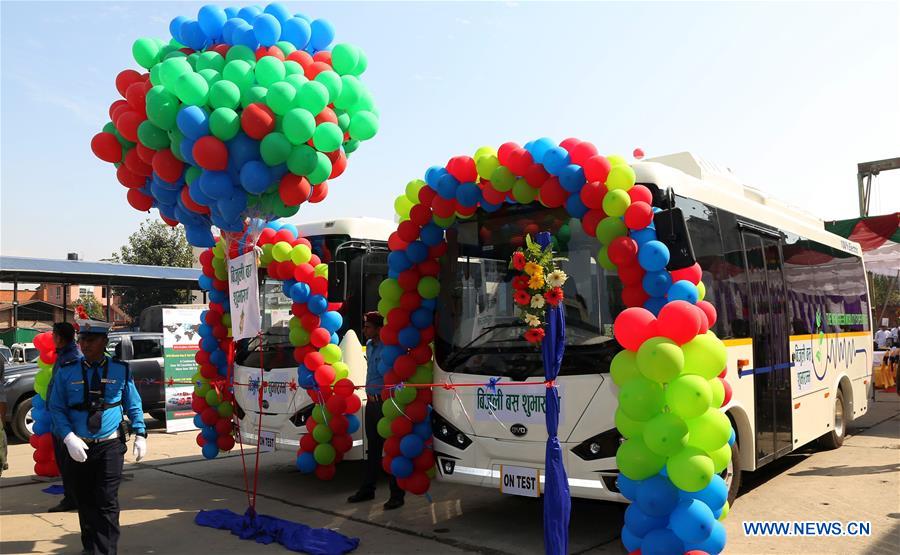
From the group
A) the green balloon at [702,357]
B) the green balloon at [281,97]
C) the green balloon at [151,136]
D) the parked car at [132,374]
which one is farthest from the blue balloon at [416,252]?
the parked car at [132,374]

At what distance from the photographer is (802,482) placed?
26.9 feet

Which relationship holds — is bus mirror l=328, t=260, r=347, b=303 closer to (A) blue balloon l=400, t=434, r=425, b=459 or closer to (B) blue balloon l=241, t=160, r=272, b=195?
(A) blue balloon l=400, t=434, r=425, b=459

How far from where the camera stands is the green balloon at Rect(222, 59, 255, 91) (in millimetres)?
5727

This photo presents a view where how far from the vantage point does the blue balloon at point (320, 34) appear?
21.4ft

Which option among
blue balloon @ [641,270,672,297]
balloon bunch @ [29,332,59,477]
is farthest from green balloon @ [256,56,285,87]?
balloon bunch @ [29,332,59,477]

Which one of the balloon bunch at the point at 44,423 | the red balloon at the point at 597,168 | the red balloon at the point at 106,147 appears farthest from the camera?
the balloon bunch at the point at 44,423

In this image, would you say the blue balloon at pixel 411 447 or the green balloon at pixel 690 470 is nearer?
the green balloon at pixel 690 470

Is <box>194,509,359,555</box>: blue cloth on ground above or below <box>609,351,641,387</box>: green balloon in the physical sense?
below

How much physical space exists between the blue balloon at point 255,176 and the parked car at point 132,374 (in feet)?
25.5

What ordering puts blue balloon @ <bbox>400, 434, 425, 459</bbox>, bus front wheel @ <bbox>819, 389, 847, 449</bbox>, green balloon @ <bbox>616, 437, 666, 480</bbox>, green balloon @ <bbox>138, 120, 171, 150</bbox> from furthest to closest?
1. bus front wheel @ <bbox>819, 389, 847, 449</bbox>
2. blue balloon @ <bbox>400, 434, 425, 459</bbox>
3. green balloon @ <bbox>138, 120, 171, 150</bbox>
4. green balloon @ <bbox>616, 437, 666, 480</bbox>

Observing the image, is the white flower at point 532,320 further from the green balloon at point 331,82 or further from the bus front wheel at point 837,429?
the bus front wheel at point 837,429

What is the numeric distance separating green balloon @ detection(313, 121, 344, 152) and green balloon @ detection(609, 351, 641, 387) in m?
2.86

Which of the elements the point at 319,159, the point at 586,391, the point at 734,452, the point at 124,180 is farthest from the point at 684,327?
the point at 124,180

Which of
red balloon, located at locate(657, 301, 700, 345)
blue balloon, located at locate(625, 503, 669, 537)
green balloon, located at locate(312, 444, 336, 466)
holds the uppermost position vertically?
red balloon, located at locate(657, 301, 700, 345)
